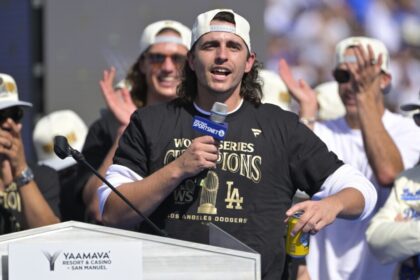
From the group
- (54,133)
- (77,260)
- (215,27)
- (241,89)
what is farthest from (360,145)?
(77,260)

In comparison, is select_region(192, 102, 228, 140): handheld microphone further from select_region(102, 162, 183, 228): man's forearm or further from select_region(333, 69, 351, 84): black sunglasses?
select_region(333, 69, 351, 84): black sunglasses

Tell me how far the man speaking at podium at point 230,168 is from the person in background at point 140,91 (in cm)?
127

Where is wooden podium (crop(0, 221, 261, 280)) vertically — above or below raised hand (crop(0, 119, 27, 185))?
below

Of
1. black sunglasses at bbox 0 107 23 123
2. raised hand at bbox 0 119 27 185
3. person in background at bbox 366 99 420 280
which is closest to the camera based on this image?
person in background at bbox 366 99 420 280

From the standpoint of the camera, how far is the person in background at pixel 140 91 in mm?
5145

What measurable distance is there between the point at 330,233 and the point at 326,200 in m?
1.75

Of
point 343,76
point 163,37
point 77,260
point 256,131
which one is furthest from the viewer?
point 343,76

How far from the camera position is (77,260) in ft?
9.68

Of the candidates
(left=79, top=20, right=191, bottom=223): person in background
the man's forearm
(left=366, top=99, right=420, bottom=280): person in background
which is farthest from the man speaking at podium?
(left=79, top=20, right=191, bottom=223): person in background

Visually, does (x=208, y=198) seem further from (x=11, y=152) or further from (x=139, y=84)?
(x=139, y=84)

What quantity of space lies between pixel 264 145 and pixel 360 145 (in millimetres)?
1749

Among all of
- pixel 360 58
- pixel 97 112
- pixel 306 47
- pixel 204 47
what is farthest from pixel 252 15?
pixel 204 47

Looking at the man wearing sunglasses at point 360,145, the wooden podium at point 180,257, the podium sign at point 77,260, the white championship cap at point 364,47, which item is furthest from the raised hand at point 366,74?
the podium sign at point 77,260

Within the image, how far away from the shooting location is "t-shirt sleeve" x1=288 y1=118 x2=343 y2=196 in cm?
378
